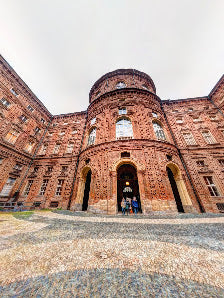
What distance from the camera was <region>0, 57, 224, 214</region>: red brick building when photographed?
10.6 meters

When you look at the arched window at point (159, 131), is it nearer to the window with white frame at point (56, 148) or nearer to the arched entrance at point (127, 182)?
the arched entrance at point (127, 182)

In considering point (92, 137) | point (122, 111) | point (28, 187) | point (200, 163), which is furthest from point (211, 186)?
point (28, 187)

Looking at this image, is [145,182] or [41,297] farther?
[145,182]

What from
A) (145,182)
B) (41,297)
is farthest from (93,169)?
(41,297)

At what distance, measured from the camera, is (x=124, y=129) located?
13.1m

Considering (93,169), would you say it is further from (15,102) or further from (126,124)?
(15,102)

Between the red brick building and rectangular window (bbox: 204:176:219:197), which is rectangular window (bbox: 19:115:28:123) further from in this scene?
rectangular window (bbox: 204:176:219:197)

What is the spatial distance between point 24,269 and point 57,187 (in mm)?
14001

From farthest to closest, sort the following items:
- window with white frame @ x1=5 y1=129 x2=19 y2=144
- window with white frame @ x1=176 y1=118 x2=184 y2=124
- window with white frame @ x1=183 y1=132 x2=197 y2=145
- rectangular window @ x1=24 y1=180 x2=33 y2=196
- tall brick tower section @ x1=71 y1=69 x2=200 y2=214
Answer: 1. window with white frame @ x1=176 y1=118 x2=184 y2=124
2. rectangular window @ x1=24 y1=180 x2=33 y2=196
3. window with white frame @ x1=183 y1=132 x2=197 y2=145
4. window with white frame @ x1=5 y1=129 x2=19 y2=144
5. tall brick tower section @ x1=71 y1=69 x2=200 y2=214

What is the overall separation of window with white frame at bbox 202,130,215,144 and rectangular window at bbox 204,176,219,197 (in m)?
5.06

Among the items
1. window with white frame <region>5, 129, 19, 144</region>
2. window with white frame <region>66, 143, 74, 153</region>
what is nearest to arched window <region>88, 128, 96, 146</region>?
window with white frame <region>66, 143, 74, 153</region>

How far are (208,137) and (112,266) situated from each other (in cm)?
1863

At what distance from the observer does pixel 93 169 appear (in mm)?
11547

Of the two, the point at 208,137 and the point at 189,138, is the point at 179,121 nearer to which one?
the point at 189,138
